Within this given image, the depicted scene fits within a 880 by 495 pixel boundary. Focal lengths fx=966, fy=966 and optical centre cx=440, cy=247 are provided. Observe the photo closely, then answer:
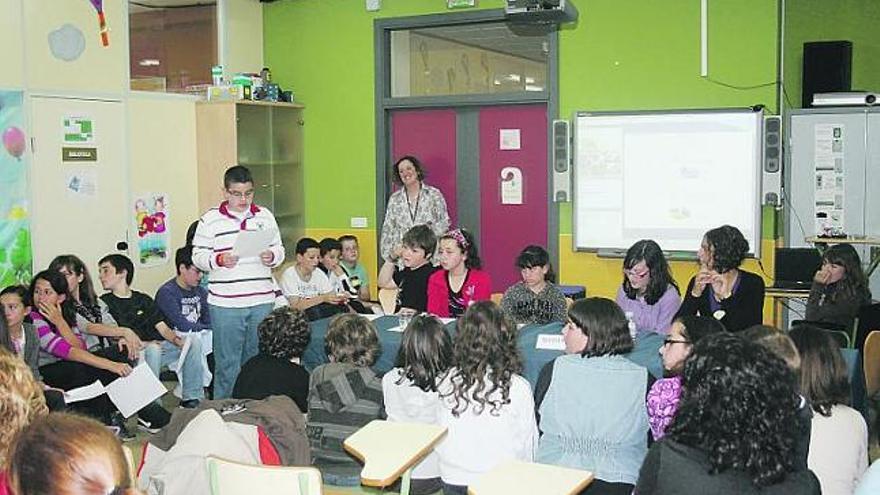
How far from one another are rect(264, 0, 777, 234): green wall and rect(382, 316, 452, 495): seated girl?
411 cm

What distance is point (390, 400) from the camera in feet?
12.3

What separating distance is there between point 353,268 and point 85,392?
2.63 meters

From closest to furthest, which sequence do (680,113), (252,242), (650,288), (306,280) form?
(650,288) < (252,242) < (306,280) < (680,113)

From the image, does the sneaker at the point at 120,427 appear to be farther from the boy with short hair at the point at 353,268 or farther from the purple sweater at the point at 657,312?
the purple sweater at the point at 657,312

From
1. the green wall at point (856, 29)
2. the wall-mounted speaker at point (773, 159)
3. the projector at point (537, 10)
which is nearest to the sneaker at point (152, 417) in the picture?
the projector at point (537, 10)

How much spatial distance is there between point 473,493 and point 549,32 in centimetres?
546

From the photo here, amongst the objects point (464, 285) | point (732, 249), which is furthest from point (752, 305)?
point (464, 285)

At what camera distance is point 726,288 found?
493 centimetres

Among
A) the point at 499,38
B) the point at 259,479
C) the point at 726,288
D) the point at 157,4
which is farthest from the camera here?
the point at 499,38

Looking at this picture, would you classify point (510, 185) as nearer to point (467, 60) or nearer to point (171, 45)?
point (467, 60)

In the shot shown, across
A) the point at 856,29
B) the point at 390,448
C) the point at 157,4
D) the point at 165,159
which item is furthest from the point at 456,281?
the point at 856,29

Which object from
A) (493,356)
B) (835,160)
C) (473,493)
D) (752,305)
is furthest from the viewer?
(835,160)

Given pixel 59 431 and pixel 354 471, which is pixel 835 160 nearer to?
pixel 354 471

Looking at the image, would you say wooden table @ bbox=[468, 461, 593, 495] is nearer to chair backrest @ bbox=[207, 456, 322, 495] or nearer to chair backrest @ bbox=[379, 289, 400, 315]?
chair backrest @ bbox=[207, 456, 322, 495]
